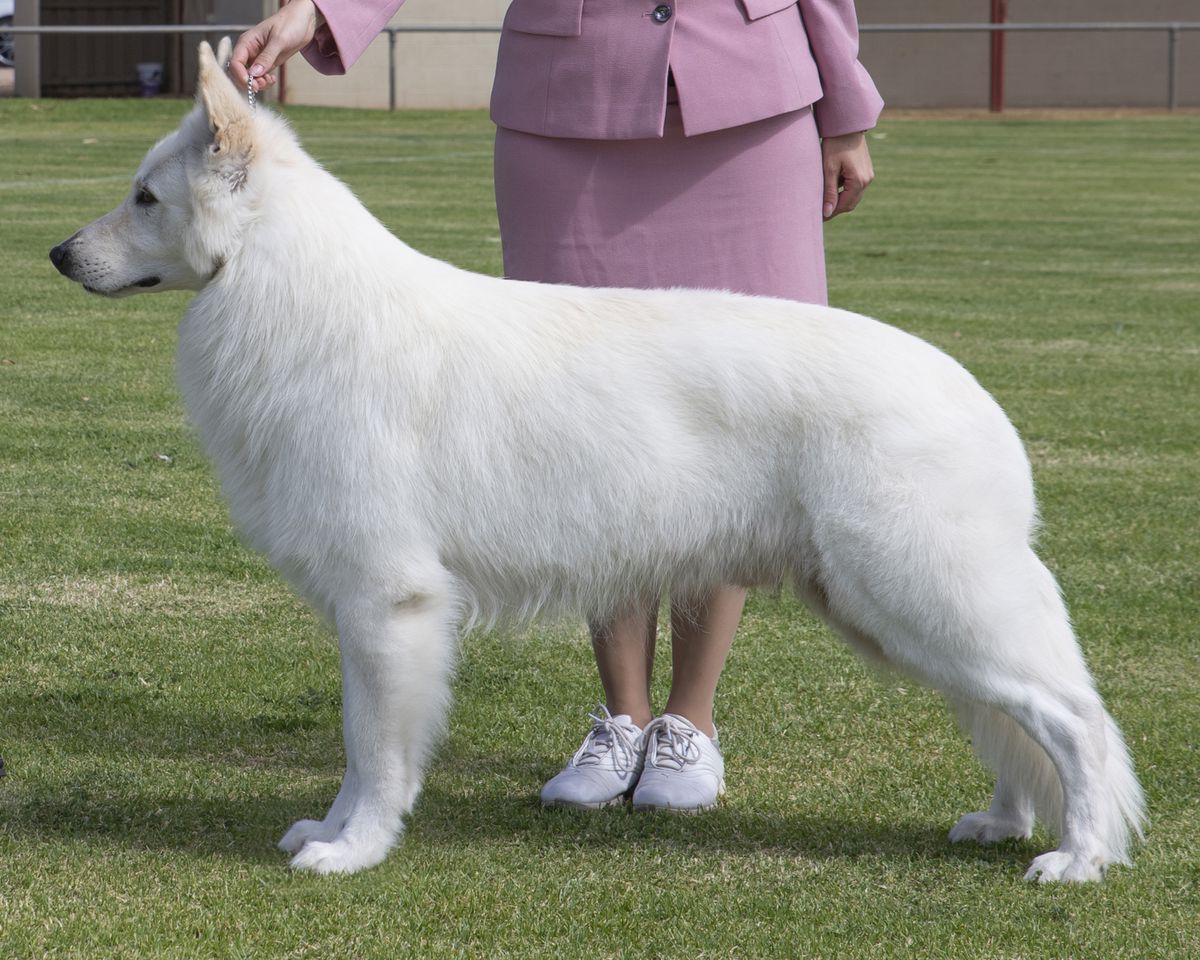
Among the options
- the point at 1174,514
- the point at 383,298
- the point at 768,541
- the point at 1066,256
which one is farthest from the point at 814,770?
the point at 1066,256

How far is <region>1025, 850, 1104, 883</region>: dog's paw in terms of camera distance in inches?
132

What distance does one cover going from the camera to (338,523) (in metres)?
3.35

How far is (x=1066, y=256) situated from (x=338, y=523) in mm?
12188

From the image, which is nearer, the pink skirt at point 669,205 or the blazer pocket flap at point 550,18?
the blazer pocket flap at point 550,18

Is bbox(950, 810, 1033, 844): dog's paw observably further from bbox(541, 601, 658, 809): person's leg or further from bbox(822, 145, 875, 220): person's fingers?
bbox(822, 145, 875, 220): person's fingers

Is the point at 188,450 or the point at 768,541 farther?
the point at 188,450

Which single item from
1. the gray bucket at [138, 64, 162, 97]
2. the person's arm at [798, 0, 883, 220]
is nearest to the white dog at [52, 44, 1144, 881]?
the person's arm at [798, 0, 883, 220]

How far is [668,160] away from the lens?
12.8 feet

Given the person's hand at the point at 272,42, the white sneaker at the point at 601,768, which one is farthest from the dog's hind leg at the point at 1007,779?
the person's hand at the point at 272,42

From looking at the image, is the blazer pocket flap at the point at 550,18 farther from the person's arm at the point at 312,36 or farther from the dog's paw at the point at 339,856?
the dog's paw at the point at 339,856

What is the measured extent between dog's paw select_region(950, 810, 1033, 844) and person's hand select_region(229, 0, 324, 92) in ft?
7.40

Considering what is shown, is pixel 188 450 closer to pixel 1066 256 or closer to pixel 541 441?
pixel 541 441

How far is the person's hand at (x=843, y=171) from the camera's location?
4082 mm

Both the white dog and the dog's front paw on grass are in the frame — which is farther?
the dog's front paw on grass
